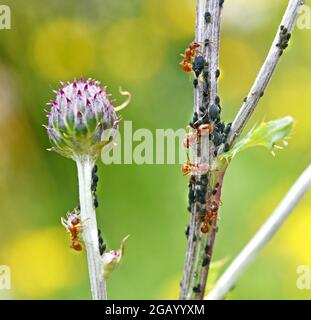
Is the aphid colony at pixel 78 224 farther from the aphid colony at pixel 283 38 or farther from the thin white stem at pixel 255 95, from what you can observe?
the aphid colony at pixel 283 38

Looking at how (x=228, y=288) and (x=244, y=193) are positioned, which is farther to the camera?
(x=244, y=193)

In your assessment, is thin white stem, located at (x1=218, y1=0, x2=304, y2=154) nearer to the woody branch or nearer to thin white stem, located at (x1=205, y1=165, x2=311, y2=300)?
the woody branch

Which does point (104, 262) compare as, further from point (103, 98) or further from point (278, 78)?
point (278, 78)

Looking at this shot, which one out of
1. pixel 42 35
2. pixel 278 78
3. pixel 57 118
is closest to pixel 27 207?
pixel 42 35

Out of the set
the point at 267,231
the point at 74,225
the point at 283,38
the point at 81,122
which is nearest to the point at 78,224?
the point at 74,225

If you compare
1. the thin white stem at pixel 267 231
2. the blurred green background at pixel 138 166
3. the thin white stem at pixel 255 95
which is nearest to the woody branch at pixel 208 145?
the thin white stem at pixel 255 95

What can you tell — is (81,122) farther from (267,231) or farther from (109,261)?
(267,231)

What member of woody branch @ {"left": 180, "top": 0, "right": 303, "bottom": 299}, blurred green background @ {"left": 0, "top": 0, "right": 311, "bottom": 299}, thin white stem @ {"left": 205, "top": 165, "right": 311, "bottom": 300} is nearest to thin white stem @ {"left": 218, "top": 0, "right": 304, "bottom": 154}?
woody branch @ {"left": 180, "top": 0, "right": 303, "bottom": 299}
